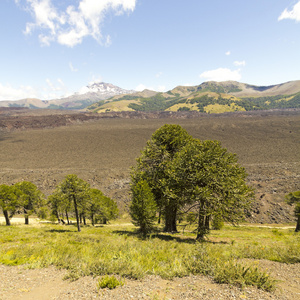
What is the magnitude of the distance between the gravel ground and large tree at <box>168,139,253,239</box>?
852cm

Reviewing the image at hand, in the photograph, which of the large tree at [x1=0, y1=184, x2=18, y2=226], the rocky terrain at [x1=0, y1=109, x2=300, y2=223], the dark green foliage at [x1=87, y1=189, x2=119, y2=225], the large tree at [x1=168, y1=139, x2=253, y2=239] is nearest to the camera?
the large tree at [x1=168, y1=139, x2=253, y2=239]

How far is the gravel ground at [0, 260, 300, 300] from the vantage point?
6398mm

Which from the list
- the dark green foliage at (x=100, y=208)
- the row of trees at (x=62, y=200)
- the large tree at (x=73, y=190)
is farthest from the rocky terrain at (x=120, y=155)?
the large tree at (x=73, y=190)

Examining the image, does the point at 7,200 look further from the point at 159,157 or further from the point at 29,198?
the point at 159,157

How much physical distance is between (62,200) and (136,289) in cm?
2657

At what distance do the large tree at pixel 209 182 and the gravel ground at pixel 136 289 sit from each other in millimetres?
8519

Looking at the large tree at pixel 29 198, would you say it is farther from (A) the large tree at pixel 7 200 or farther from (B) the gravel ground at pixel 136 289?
(B) the gravel ground at pixel 136 289

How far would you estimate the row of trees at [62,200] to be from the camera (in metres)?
27.2

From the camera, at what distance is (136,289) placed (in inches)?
273

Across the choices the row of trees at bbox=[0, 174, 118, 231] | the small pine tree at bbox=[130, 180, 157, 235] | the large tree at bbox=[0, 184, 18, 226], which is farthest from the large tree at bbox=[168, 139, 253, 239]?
the large tree at bbox=[0, 184, 18, 226]

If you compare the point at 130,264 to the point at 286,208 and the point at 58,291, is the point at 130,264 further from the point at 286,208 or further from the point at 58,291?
the point at 286,208

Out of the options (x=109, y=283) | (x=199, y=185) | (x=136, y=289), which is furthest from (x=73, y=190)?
(x=136, y=289)

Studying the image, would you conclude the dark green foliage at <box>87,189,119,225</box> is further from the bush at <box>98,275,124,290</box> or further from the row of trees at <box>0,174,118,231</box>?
the bush at <box>98,275,124,290</box>

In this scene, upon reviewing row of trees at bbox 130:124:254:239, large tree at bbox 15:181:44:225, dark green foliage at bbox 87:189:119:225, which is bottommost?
dark green foliage at bbox 87:189:119:225
